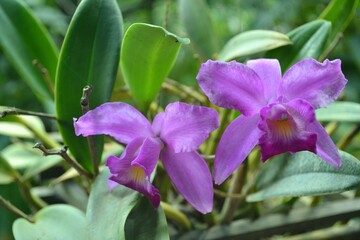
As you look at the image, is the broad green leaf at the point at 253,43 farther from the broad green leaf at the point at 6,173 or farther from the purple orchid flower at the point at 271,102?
the broad green leaf at the point at 6,173

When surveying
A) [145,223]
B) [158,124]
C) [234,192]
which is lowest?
[234,192]

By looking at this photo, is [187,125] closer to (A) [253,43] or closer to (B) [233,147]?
(B) [233,147]

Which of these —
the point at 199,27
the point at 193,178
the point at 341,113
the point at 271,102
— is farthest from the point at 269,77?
the point at 199,27

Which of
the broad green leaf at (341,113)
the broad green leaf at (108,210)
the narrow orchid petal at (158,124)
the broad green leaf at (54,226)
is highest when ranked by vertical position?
the narrow orchid petal at (158,124)

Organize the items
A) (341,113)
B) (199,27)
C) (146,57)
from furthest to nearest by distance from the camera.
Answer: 1. (199,27)
2. (341,113)
3. (146,57)

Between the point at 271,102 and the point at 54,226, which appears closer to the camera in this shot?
the point at 271,102

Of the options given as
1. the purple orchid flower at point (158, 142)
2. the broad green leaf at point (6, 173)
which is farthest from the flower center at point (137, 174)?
the broad green leaf at point (6, 173)
